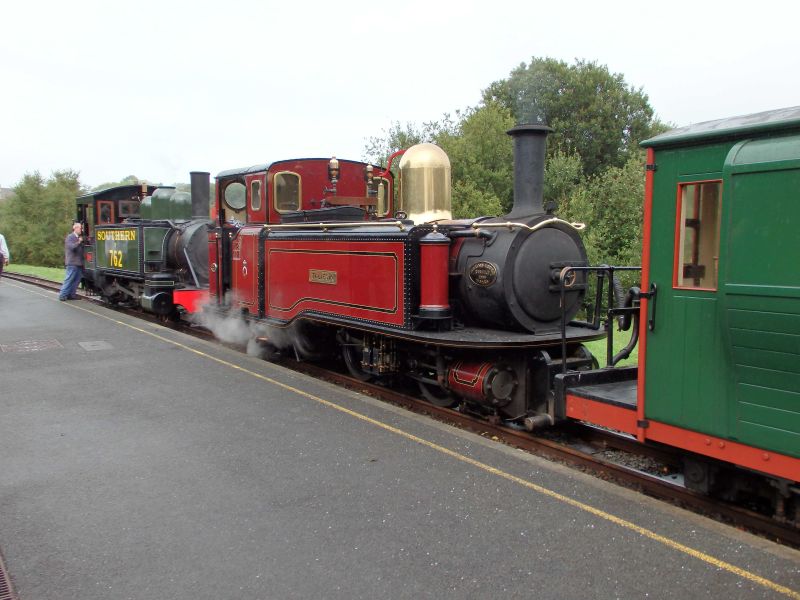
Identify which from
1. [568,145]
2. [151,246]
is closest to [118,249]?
[151,246]

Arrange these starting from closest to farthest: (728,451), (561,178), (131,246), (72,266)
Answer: (728,451)
(131,246)
(72,266)
(561,178)

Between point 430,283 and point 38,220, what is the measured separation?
5327cm

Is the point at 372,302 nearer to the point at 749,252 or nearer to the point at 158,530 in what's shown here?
the point at 158,530

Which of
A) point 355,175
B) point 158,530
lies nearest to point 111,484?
point 158,530

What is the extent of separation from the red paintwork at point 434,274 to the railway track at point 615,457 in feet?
3.66

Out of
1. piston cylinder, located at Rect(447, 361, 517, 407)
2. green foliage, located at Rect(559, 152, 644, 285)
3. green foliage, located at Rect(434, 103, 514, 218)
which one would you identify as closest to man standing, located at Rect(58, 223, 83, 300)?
piston cylinder, located at Rect(447, 361, 517, 407)

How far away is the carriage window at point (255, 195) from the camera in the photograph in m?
8.42

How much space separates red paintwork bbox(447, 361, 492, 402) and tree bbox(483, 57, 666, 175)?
34.5m

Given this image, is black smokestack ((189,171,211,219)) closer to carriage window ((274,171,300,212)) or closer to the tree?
carriage window ((274,171,300,212))

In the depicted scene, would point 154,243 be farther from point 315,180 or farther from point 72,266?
point 315,180

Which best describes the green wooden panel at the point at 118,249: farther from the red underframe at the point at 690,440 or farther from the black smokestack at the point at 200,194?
the red underframe at the point at 690,440

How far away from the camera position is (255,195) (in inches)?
336

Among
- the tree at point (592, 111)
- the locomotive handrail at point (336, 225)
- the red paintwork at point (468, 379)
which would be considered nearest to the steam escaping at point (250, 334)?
the locomotive handrail at point (336, 225)

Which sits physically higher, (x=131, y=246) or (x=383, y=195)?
(x=383, y=195)
